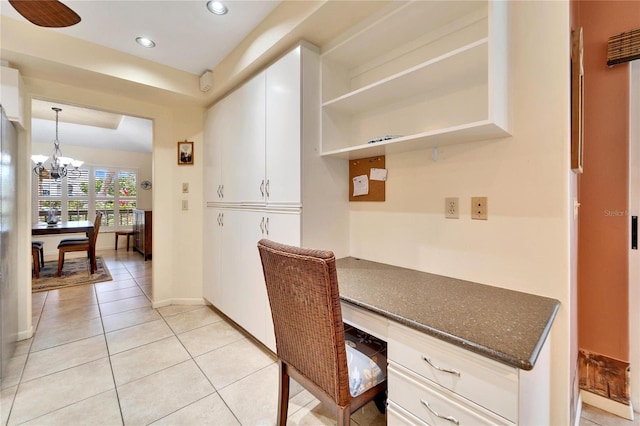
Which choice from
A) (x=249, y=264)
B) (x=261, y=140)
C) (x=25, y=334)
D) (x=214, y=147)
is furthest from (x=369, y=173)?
(x=25, y=334)

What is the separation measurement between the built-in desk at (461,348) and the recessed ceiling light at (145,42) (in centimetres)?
243

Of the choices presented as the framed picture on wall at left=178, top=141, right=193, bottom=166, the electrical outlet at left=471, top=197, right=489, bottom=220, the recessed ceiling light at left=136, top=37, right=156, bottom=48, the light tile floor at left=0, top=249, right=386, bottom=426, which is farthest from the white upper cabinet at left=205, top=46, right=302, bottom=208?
the light tile floor at left=0, top=249, right=386, bottom=426

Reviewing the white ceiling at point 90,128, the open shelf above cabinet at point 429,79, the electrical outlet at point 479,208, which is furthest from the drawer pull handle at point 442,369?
the white ceiling at point 90,128

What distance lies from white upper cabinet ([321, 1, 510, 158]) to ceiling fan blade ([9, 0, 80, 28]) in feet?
4.37

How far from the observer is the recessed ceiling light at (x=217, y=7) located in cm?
175

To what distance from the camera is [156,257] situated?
294cm

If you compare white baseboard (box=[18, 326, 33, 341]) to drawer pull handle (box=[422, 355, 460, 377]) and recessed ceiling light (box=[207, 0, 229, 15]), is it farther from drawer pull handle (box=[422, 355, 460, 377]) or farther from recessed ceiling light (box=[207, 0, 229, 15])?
drawer pull handle (box=[422, 355, 460, 377])

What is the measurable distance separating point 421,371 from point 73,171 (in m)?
7.99

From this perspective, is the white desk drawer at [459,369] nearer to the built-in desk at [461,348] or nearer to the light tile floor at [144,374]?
the built-in desk at [461,348]

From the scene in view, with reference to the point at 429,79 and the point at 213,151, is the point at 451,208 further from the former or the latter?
the point at 213,151

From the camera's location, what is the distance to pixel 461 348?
83 cm

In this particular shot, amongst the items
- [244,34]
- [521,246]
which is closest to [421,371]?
[521,246]

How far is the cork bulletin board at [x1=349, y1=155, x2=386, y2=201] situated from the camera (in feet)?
5.84

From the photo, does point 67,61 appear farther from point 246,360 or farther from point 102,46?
point 246,360
